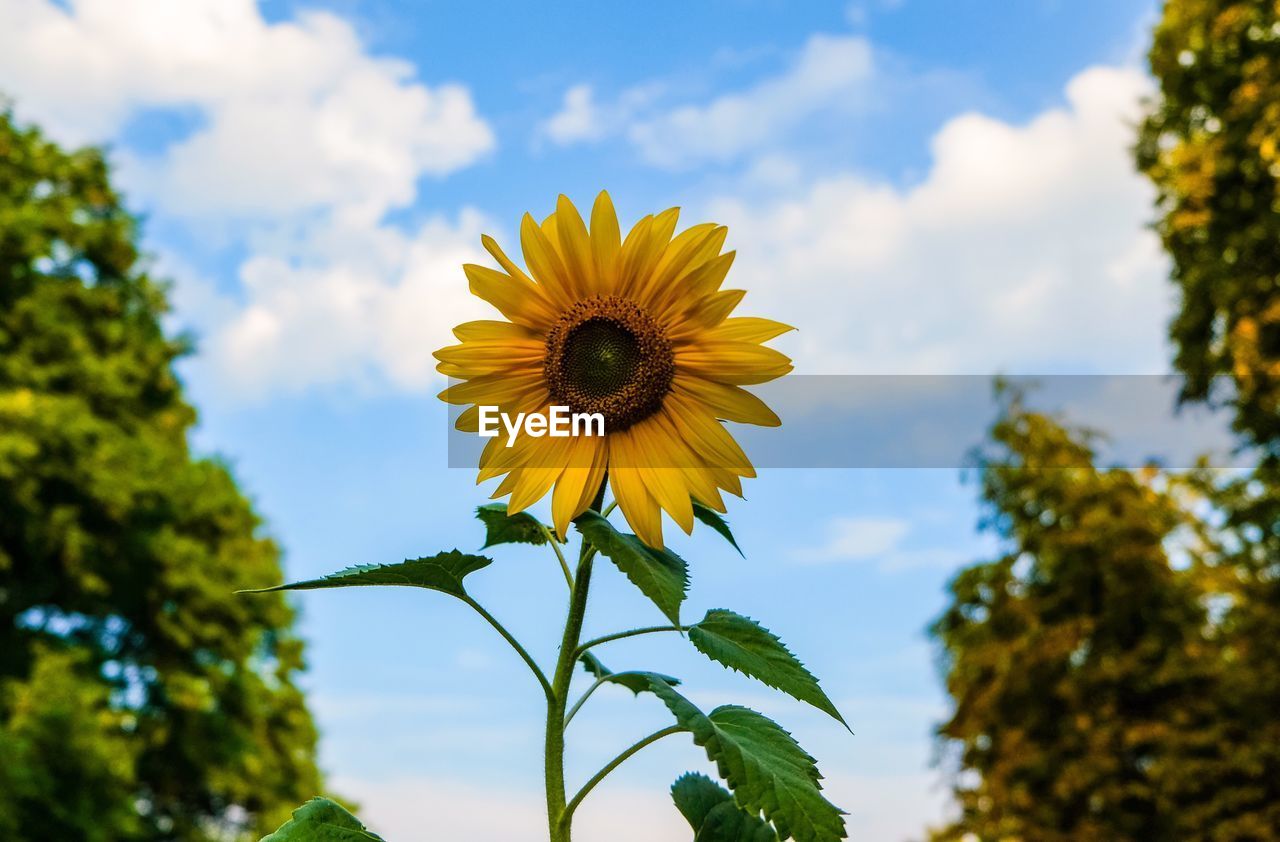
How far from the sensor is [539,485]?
131cm

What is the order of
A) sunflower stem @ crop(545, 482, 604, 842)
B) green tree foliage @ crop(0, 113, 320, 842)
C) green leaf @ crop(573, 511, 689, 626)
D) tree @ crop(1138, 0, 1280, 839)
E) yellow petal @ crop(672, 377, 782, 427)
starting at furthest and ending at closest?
green tree foliage @ crop(0, 113, 320, 842), tree @ crop(1138, 0, 1280, 839), yellow petal @ crop(672, 377, 782, 427), sunflower stem @ crop(545, 482, 604, 842), green leaf @ crop(573, 511, 689, 626)

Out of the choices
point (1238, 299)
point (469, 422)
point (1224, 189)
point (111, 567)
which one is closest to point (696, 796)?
point (469, 422)

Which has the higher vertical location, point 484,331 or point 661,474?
point 484,331

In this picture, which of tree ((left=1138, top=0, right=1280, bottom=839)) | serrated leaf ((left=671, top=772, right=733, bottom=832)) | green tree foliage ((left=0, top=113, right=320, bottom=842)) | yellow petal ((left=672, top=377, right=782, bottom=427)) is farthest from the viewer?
green tree foliage ((left=0, top=113, right=320, bottom=842))

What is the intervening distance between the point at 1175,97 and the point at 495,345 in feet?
46.6

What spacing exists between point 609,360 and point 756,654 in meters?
0.38

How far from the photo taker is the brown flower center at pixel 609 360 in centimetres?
136

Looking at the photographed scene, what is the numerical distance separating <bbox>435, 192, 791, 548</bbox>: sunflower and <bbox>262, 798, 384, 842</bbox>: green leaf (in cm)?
43

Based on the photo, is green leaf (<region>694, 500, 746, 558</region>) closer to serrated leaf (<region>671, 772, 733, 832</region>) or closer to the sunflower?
the sunflower

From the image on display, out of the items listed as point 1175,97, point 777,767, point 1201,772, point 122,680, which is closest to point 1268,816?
point 1201,772

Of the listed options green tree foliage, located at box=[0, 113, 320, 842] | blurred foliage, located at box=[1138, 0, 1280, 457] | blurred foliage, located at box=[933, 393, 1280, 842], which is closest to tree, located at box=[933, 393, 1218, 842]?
blurred foliage, located at box=[933, 393, 1280, 842]

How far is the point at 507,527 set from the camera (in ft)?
4.54

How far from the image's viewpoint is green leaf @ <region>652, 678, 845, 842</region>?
3.67 feet

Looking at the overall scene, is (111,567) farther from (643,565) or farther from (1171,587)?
(643,565)
